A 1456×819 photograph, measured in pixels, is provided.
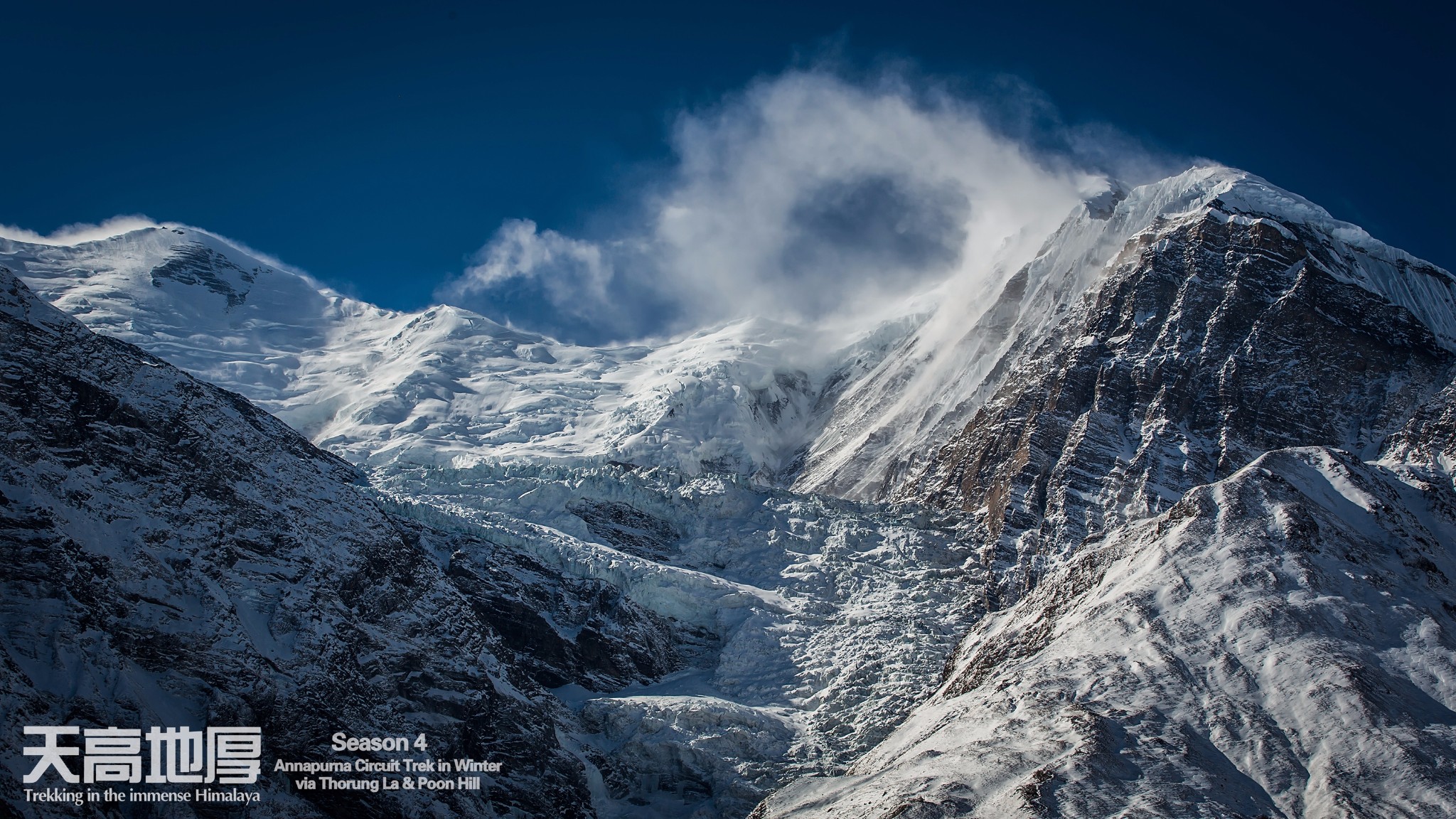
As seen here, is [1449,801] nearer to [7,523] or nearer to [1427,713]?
[1427,713]

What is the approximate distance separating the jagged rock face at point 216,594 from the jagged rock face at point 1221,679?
36.2 meters

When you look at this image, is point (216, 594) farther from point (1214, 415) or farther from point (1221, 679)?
point (1214, 415)

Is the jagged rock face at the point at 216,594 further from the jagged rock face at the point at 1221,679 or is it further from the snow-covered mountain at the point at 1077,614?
the jagged rock face at the point at 1221,679

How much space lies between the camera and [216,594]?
10969cm

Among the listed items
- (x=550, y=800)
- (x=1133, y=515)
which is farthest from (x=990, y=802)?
(x=1133, y=515)

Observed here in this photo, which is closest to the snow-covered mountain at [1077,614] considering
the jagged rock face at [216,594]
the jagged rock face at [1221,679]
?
the jagged rock face at [1221,679]

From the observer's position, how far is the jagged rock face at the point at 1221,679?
10200 centimetres

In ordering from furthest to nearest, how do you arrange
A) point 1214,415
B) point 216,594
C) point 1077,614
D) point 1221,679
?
point 1214,415 → point 1077,614 → point 1221,679 → point 216,594

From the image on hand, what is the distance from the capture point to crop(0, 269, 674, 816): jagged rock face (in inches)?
3824

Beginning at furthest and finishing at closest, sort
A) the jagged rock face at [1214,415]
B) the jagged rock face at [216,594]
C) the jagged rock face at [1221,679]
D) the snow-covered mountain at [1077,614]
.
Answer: the jagged rock face at [1214,415]
the snow-covered mountain at [1077,614]
the jagged rock face at [1221,679]
the jagged rock face at [216,594]

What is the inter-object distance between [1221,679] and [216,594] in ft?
323

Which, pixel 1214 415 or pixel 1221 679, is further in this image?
pixel 1214 415

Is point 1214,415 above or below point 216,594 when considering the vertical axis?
above

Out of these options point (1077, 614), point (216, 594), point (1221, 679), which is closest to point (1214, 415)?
point (1077, 614)
